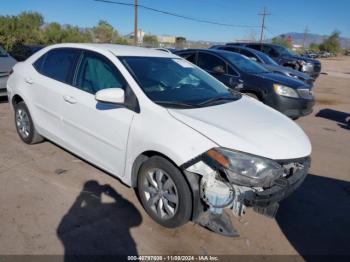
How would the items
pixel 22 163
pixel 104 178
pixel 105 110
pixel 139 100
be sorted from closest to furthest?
pixel 139 100
pixel 105 110
pixel 104 178
pixel 22 163

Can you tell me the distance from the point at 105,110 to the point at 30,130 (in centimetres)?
199

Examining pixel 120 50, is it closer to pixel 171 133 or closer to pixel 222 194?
pixel 171 133

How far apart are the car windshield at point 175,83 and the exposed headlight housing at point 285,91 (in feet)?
10.2

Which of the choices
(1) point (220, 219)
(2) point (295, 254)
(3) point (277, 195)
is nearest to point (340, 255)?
(2) point (295, 254)

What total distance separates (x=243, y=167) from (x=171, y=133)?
683mm

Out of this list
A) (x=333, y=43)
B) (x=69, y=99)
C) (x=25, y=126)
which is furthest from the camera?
(x=333, y=43)

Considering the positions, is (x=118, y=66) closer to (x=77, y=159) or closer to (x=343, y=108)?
A: (x=77, y=159)

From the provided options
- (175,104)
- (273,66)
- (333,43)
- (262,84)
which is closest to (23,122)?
(175,104)

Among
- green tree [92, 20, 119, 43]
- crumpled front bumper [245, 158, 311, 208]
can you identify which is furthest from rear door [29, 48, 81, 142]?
green tree [92, 20, 119, 43]

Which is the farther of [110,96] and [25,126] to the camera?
[25,126]

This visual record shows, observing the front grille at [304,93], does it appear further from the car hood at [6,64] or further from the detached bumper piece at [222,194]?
the car hood at [6,64]

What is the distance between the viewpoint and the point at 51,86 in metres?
4.01

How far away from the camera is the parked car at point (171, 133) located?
262 cm

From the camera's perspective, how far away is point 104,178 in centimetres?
388
